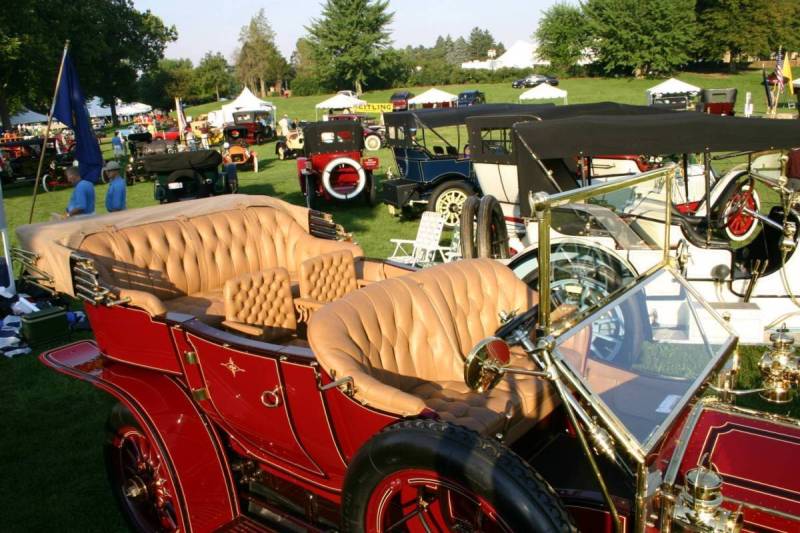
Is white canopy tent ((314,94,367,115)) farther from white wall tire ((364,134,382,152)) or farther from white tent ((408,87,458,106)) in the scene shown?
white wall tire ((364,134,382,152))

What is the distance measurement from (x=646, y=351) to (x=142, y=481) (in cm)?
264

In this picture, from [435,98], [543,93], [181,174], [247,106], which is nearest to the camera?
A: [181,174]

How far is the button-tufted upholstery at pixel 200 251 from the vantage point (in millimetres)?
4773

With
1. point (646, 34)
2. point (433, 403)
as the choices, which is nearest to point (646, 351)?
point (433, 403)

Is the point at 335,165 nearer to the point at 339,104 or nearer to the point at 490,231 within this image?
the point at 490,231

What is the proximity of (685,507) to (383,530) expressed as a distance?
95 cm

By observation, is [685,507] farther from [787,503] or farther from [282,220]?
[282,220]

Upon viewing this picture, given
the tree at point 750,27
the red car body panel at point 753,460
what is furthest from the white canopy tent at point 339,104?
the red car body panel at point 753,460

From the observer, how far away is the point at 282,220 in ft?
18.1

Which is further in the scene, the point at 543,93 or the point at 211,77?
the point at 211,77

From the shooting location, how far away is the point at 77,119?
739cm

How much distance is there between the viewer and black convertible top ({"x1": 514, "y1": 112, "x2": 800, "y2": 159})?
538 centimetres

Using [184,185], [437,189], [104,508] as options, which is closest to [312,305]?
[104,508]

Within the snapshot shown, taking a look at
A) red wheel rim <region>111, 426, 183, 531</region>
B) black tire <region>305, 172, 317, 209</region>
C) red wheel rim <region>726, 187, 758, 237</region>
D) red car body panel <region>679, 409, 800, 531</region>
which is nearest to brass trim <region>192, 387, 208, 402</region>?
red wheel rim <region>111, 426, 183, 531</region>
